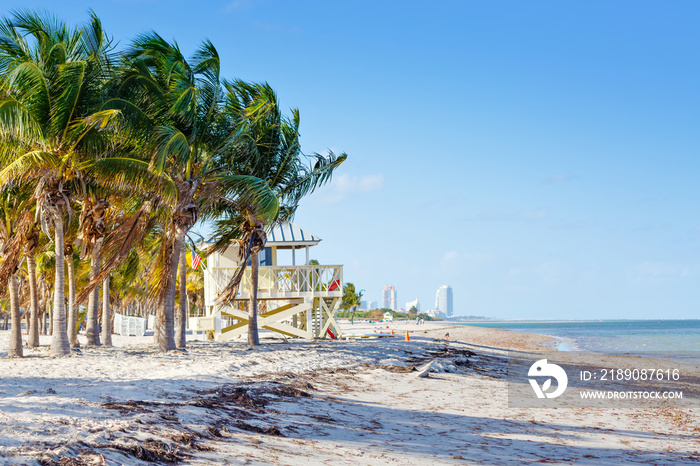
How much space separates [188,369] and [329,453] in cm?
627

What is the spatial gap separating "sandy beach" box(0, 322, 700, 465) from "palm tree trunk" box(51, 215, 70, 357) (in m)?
0.90

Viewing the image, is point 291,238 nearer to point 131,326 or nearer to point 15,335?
point 15,335

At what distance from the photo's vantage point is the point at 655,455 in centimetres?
738

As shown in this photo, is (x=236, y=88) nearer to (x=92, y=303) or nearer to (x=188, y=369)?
(x=92, y=303)

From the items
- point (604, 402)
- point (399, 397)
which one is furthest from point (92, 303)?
point (604, 402)

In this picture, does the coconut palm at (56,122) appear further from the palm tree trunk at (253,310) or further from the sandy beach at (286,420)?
the palm tree trunk at (253,310)

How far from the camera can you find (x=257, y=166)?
1902 cm

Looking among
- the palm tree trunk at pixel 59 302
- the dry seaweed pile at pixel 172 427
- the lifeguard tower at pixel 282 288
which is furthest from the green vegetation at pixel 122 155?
the dry seaweed pile at pixel 172 427

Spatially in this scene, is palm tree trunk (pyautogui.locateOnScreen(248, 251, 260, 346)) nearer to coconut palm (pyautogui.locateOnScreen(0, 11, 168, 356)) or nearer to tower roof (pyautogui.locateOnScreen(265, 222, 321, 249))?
tower roof (pyautogui.locateOnScreen(265, 222, 321, 249))

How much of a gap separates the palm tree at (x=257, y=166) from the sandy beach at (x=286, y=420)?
5101 millimetres

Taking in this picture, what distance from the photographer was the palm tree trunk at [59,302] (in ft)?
45.5

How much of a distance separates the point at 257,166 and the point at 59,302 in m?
7.54

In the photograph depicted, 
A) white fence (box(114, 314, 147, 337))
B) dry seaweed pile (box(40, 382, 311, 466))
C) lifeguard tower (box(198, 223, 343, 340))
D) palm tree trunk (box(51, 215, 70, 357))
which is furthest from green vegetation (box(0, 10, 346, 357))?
white fence (box(114, 314, 147, 337))

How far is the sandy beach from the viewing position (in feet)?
18.1
